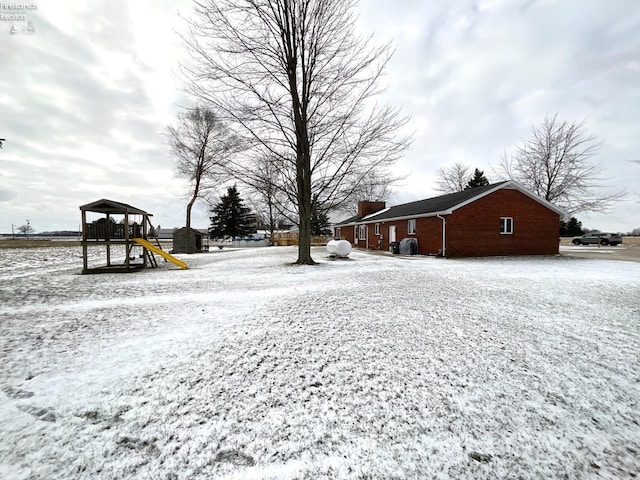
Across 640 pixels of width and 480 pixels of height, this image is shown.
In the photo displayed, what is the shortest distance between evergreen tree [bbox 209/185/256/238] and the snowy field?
36.9 metres

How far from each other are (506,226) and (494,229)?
1.02 meters

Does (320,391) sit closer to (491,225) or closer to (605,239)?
(491,225)

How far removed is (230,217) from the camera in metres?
41.8

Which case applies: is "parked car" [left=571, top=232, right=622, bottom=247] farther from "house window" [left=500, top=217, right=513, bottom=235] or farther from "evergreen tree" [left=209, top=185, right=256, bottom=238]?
"evergreen tree" [left=209, top=185, right=256, bottom=238]

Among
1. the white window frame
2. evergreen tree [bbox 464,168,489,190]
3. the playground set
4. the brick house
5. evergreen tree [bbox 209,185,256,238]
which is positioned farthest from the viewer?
evergreen tree [bbox 209,185,256,238]

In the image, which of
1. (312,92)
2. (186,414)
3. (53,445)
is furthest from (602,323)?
(312,92)

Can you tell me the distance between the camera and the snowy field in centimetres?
215

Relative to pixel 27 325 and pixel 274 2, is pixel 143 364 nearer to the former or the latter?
pixel 27 325

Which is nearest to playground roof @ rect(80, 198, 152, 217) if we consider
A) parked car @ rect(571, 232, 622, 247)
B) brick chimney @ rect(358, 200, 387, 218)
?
brick chimney @ rect(358, 200, 387, 218)

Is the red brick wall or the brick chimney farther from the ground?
the brick chimney

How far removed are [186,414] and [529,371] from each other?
3.89 m

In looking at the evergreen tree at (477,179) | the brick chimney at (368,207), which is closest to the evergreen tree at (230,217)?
the brick chimney at (368,207)

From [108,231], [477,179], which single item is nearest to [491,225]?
[108,231]

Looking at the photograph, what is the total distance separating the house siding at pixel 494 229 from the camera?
683 inches
